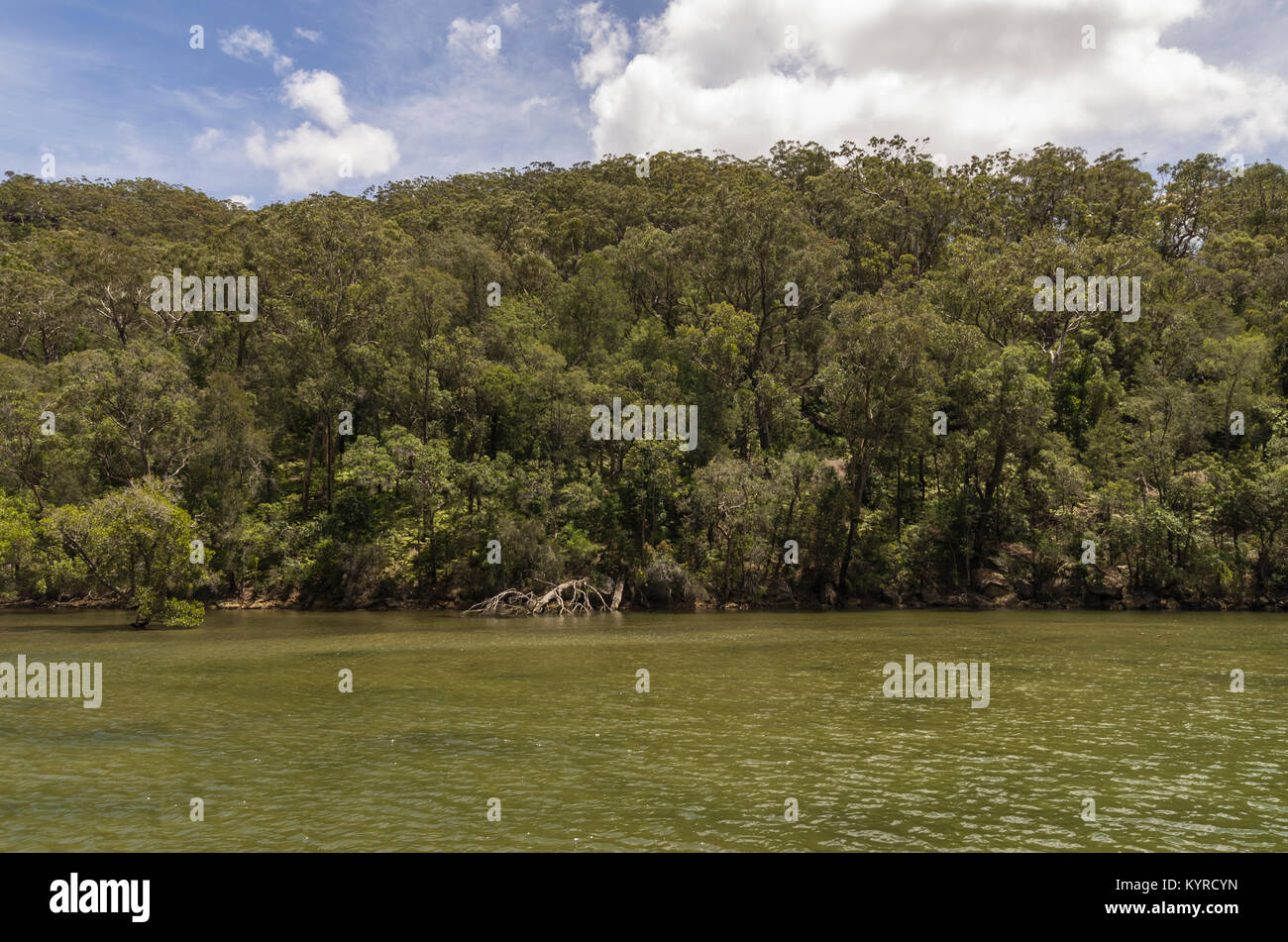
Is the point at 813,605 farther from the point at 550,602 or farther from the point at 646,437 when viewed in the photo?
the point at 550,602

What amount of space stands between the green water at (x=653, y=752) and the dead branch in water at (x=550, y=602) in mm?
15614

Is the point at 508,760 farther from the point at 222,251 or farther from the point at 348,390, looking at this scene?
the point at 222,251

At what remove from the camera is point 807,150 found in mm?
92688

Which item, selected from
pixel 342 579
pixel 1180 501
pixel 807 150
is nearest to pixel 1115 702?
pixel 1180 501

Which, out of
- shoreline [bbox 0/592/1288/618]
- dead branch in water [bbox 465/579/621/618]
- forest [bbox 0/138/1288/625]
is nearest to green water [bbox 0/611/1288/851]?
dead branch in water [bbox 465/579/621/618]

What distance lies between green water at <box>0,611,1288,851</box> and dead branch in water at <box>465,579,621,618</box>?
15.6 meters

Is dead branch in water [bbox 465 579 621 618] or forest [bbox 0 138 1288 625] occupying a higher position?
forest [bbox 0 138 1288 625]

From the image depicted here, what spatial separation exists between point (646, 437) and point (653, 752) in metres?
37.4

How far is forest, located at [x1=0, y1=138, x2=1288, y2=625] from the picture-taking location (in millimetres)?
47156

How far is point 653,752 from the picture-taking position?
50.5ft

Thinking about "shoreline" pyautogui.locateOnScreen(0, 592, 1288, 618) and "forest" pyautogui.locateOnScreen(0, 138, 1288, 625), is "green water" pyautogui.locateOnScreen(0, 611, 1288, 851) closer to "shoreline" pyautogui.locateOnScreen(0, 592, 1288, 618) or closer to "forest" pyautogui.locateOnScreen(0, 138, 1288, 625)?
"shoreline" pyautogui.locateOnScreen(0, 592, 1288, 618)

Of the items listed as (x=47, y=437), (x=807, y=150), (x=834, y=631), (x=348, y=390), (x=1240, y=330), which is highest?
(x=807, y=150)

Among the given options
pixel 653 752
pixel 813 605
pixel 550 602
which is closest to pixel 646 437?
pixel 550 602

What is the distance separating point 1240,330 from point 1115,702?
2171 inches
